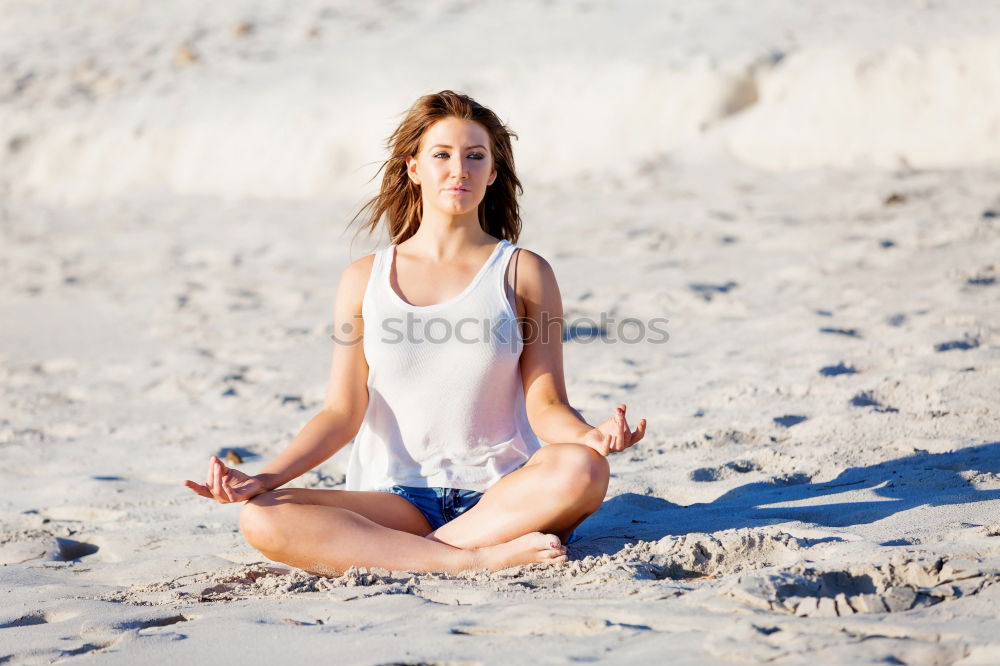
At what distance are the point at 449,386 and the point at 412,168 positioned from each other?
64cm

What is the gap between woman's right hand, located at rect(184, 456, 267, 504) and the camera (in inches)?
99.6

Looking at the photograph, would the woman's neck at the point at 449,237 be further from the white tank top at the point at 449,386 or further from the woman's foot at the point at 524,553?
the woman's foot at the point at 524,553

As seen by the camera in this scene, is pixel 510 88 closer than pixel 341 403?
No

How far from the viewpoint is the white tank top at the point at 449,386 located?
2.81 m

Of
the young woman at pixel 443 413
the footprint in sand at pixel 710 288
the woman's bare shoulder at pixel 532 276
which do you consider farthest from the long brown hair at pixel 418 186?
the footprint in sand at pixel 710 288

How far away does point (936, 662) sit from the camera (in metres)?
1.86

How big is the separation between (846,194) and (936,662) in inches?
200

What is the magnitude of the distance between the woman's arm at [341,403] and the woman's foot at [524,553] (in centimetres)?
52

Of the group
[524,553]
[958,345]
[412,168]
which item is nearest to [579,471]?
[524,553]

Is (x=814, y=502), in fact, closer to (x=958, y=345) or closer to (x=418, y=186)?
(x=418, y=186)

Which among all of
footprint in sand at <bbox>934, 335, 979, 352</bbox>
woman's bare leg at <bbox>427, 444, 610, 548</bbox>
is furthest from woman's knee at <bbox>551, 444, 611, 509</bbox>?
footprint in sand at <bbox>934, 335, 979, 352</bbox>

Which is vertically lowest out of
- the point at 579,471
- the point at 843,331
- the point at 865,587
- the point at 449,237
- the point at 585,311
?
the point at 865,587

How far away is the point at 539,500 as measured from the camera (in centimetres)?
259

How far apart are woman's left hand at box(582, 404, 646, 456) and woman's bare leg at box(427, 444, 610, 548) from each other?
0.12 ft
